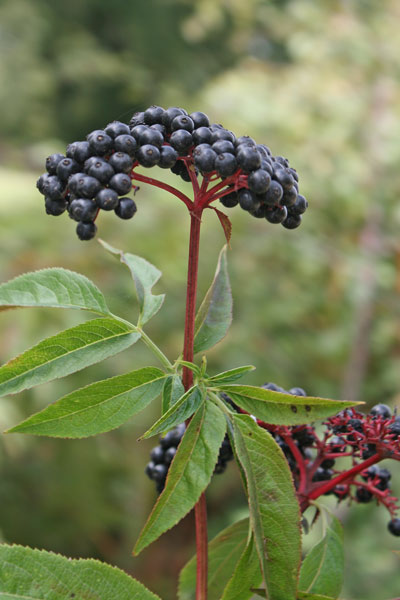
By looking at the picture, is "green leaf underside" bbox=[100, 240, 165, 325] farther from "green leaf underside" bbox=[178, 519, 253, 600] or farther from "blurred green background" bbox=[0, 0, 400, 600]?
"blurred green background" bbox=[0, 0, 400, 600]

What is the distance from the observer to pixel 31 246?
3555mm

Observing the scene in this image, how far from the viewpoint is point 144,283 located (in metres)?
0.66

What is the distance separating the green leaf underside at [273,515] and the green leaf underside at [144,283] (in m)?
0.19

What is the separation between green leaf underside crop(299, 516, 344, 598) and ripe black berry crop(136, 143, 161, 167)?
418 mm

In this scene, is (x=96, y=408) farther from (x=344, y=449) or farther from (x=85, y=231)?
(x=344, y=449)

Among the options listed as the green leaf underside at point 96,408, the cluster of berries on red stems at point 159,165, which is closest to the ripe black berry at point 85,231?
the cluster of berries on red stems at point 159,165

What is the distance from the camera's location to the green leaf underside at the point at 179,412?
48cm

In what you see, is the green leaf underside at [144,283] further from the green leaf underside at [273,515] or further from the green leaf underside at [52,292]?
the green leaf underside at [273,515]

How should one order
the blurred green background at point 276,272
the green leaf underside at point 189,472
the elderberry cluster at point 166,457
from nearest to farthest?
1. the green leaf underside at point 189,472
2. the elderberry cluster at point 166,457
3. the blurred green background at point 276,272

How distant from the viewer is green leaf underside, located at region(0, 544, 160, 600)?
486mm

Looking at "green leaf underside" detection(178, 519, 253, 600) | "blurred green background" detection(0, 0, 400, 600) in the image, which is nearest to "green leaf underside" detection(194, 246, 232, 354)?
"green leaf underside" detection(178, 519, 253, 600)

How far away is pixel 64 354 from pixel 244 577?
0.25 m

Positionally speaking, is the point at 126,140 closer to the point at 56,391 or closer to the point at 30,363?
the point at 30,363

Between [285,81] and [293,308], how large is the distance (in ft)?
6.43
